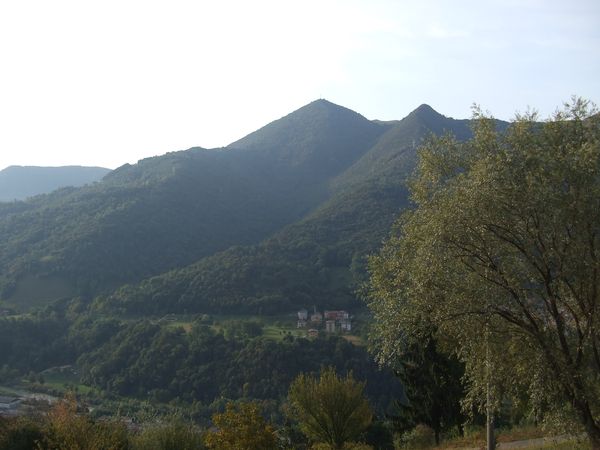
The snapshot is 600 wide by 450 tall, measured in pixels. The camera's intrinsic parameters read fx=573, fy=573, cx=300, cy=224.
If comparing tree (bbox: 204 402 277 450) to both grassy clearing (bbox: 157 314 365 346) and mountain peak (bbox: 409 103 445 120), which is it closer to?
grassy clearing (bbox: 157 314 365 346)

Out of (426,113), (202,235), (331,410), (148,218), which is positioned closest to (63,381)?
(331,410)

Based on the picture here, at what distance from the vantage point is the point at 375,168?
14212 cm

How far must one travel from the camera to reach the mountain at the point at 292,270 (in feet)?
284

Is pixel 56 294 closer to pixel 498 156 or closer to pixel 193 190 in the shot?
pixel 193 190

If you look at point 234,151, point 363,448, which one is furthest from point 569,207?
point 234,151

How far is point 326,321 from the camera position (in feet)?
257

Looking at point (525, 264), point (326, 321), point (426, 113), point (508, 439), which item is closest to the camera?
point (525, 264)

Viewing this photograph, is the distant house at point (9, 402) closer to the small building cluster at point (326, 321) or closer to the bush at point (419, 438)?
the small building cluster at point (326, 321)

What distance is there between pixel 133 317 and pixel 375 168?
77567 mm

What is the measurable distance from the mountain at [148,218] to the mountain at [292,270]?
40.4ft

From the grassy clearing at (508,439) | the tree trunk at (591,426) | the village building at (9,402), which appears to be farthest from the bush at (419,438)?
the village building at (9,402)

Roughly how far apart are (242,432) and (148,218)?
112 m

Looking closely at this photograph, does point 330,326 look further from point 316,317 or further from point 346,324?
point 316,317

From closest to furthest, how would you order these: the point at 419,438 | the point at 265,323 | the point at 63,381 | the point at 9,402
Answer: the point at 419,438 < the point at 9,402 < the point at 63,381 < the point at 265,323
